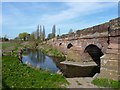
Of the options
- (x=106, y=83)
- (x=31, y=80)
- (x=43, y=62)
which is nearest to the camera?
(x=31, y=80)

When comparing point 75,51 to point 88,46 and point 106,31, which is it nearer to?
point 88,46

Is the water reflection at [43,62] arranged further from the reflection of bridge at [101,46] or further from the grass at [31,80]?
the grass at [31,80]

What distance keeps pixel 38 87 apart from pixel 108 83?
14.1ft

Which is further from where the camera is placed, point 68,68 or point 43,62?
point 43,62

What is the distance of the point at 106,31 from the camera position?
20.5 meters

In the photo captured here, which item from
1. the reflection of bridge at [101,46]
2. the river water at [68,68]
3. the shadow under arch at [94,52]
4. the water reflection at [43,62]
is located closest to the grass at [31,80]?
the reflection of bridge at [101,46]

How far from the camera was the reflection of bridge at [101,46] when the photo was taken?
14.3m

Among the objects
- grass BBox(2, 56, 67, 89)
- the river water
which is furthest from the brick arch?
grass BBox(2, 56, 67, 89)

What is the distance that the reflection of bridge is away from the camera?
14312 millimetres

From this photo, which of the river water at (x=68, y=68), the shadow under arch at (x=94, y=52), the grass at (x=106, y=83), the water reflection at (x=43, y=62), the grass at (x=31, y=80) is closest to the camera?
the grass at (x=31, y=80)

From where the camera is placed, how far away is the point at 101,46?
73.6ft

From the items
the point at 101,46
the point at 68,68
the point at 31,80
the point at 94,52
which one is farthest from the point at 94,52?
the point at 31,80

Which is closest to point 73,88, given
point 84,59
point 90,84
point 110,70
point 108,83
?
point 90,84

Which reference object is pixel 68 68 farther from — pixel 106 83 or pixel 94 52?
pixel 106 83
